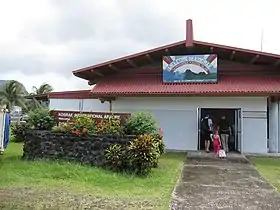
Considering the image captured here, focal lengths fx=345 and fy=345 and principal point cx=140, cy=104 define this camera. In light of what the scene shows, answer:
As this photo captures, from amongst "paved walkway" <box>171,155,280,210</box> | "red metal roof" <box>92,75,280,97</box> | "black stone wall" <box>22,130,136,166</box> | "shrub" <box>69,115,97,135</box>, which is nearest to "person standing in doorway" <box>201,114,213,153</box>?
"red metal roof" <box>92,75,280,97</box>

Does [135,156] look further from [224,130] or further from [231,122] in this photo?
[231,122]

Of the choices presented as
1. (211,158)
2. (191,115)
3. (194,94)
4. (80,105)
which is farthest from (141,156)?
(80,105)

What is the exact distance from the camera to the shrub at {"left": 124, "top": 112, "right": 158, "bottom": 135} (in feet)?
34.9

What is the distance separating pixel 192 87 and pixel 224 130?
3246 mm

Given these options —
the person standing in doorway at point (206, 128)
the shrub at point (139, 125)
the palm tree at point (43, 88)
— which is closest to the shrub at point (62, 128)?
the shrub at point (139, 125)

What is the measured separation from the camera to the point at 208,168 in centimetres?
1112

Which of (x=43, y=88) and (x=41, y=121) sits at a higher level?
(x=43, y=88)

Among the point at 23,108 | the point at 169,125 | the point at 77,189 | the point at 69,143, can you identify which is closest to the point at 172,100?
the point at 169,125

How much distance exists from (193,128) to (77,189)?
9429 millimetres

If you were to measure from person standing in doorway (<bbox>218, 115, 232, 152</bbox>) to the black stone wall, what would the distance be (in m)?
7.20

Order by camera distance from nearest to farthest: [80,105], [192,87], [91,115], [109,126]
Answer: [109,126]
[91,115]
[192,87]
[80,105]

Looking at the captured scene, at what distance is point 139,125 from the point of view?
35.1 ft

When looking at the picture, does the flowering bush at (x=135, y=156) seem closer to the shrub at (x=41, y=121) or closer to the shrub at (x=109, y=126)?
the shrub at (x=109, y=126)

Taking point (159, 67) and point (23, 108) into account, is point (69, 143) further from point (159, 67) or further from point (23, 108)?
point (23, 108)
